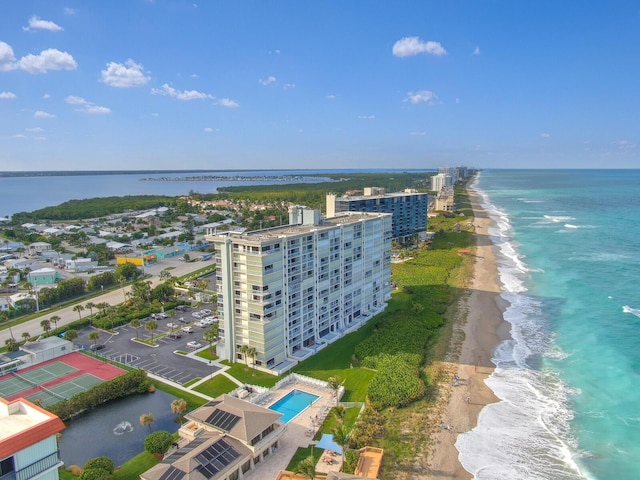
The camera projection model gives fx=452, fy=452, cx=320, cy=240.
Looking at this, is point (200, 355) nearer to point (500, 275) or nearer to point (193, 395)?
point (193, 395)

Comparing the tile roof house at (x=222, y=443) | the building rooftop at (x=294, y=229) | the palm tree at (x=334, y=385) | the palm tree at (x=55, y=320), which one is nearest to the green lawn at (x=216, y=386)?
the tile roof house at (x=222, y=443)

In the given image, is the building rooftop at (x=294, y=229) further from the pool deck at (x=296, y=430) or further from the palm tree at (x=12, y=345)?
the palm tree at (x=12, y=345)

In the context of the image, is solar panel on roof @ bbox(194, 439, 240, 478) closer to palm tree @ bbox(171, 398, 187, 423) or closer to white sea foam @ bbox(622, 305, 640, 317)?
palm tree @ bbox(171, 398, 187, 423)

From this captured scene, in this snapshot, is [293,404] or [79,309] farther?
[79,309]

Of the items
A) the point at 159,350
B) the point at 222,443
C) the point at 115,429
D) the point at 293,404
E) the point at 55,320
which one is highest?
the point at 222,443

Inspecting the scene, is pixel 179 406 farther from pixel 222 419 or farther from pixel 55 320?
pixel 55 320

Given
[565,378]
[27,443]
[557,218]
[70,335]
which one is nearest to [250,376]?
[70,335]

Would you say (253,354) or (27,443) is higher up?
(27,443)
